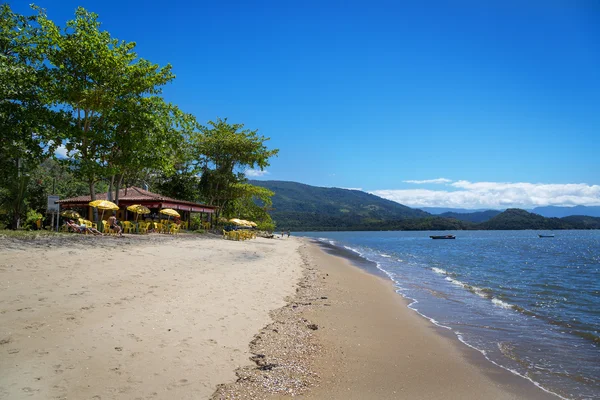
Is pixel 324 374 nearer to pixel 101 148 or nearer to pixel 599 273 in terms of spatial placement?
pixel 101 148

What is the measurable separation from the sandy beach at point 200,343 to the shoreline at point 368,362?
1.1 inches

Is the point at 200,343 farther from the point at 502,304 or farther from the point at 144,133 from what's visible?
the point at 144,133

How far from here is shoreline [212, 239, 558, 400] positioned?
199 inches

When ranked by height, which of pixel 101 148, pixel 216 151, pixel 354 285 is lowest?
pixel 354 285

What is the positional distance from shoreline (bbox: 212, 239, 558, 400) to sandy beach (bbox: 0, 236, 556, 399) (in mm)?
28

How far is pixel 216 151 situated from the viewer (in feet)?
134

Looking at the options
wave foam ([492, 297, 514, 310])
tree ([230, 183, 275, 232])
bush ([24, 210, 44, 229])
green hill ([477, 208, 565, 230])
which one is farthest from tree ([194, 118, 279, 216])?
green hill ([477, 208, 565, 230])

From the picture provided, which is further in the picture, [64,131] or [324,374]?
[64,131]

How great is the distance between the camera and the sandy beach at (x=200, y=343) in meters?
4.63

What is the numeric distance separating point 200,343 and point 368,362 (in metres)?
2.78

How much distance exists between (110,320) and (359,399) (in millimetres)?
4301

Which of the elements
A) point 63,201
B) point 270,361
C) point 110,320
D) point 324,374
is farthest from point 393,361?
point 63,201

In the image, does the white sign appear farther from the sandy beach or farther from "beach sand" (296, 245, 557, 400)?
"beach sand" (296, 245, 557, 400)

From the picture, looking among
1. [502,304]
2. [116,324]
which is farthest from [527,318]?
[116,324]
